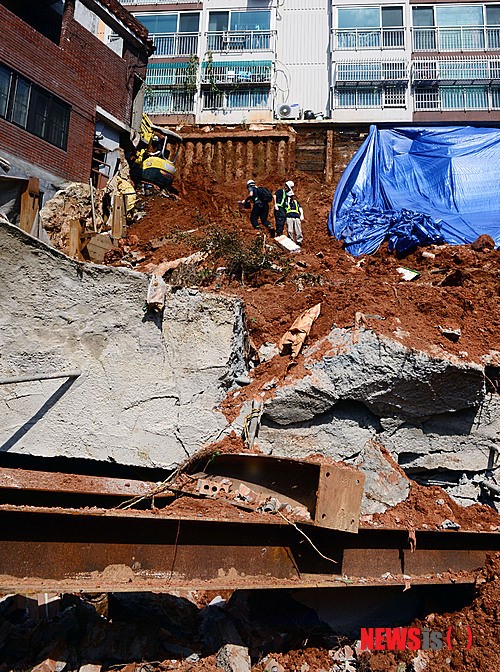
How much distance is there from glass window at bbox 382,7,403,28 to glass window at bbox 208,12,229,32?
19.6ft

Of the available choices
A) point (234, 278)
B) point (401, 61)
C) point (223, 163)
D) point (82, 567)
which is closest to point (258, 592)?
point (82, 567)

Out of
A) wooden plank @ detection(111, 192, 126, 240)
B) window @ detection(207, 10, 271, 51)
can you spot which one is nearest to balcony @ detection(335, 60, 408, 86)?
window @ detection(207, 10, 271, 51)

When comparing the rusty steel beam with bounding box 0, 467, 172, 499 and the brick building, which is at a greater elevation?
the brick building

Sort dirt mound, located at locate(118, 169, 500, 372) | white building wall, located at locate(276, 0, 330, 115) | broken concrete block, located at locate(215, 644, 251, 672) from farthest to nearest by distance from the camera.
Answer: white building wall, located at locate(276, 0, 330, 115), dirt mound, located at locate(118, 169, 500, 372), broken concrete block, located at locate(215, 644, 251, 672)

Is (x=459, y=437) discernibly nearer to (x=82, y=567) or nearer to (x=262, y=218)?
(x=82, y=567)

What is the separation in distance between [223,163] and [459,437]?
1292 centimetres

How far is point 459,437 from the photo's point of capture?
5.41m

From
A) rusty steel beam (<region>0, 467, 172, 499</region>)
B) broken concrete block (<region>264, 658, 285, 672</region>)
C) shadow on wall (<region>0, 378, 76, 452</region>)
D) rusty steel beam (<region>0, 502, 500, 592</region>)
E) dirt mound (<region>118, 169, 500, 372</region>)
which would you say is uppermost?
dirt mound (<region>118, 169, 500, 372</region>)

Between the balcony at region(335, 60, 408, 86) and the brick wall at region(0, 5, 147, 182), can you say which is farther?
the balcony at region(335, 60, 408, 86)

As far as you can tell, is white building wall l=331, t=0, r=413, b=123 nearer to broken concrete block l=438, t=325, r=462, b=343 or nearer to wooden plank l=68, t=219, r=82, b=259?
wooden plank l=68, t=219, r=82, b=259

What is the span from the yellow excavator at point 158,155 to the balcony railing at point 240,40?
23.3 ft

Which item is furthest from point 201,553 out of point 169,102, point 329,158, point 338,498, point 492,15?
point 492,15

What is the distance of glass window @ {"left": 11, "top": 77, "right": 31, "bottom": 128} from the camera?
11648mm

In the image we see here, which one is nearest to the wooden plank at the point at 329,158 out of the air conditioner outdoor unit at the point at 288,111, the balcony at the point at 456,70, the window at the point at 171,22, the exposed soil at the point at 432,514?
the air conditioner outdoor unit at the point at 288,111
